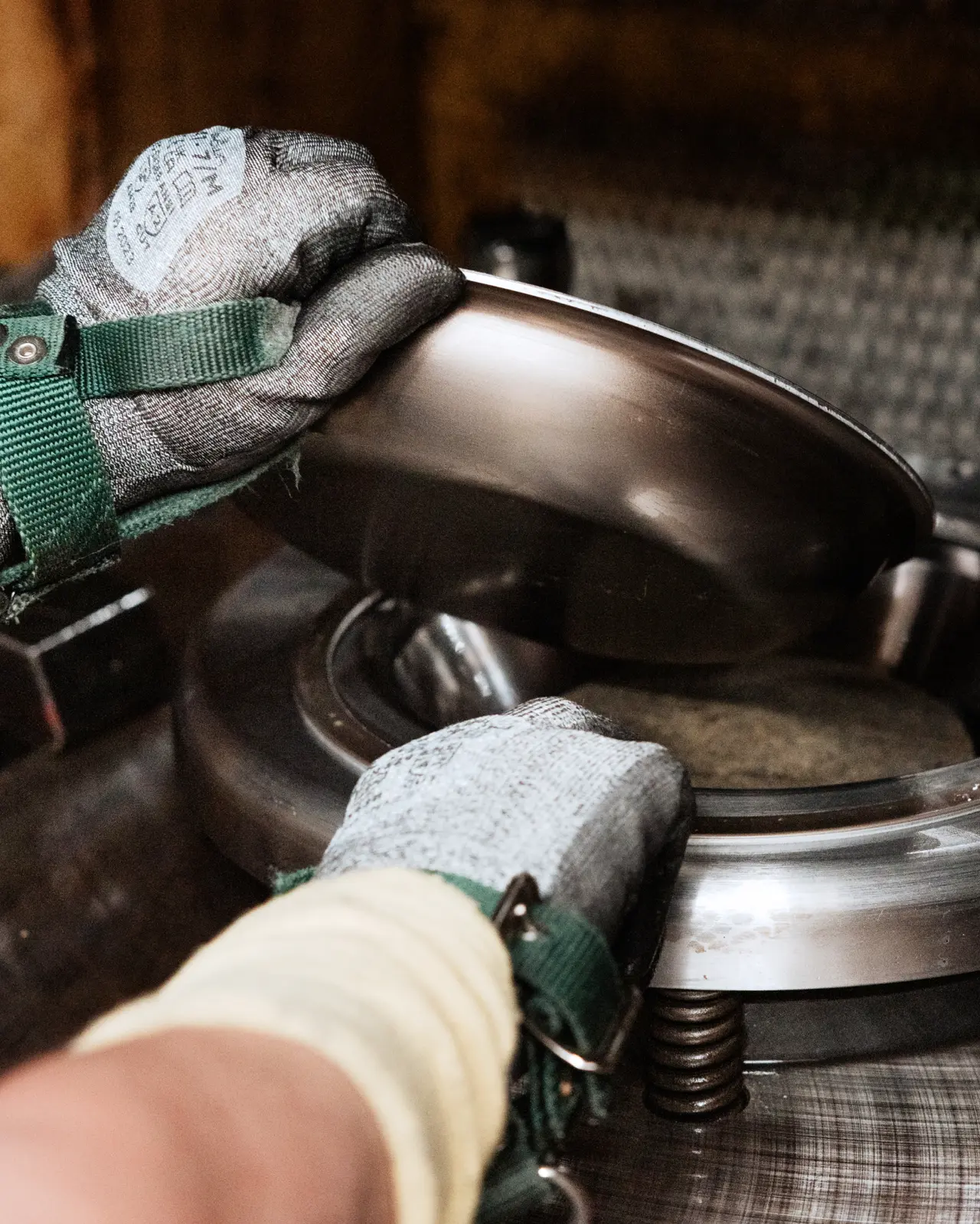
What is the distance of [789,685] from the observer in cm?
97

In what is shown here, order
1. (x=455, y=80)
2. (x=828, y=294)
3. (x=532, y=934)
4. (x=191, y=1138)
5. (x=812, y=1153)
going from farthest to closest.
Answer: (x=455, y=80), (x=828, y=294), (x=812, y=1153), (x=532, y=934), (x=191, y=1138)

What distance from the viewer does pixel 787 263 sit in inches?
50.6

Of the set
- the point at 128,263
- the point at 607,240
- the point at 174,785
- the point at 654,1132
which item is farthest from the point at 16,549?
the point at 607,240

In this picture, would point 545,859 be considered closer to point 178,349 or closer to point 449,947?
point 449,947

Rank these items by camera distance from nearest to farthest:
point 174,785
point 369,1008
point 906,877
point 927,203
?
point 369,1008 < point 906,877 < point 174,785 < point 927,203

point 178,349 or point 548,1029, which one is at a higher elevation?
point 178,349

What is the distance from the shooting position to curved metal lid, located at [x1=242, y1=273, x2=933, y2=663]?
2.03 ft

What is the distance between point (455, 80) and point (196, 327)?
927mm

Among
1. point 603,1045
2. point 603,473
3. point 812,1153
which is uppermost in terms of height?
point 603,473

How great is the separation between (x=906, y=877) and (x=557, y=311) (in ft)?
1.05

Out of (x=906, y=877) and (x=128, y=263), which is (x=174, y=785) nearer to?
(x=128, y=263)

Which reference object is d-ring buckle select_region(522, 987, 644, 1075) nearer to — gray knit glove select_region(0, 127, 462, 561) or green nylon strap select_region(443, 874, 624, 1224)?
green nylon strap select_region(443, 874, 624, 1224)

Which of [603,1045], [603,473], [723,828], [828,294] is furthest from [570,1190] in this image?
[828,294]

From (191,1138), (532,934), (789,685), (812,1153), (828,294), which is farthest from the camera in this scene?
(828,294)
